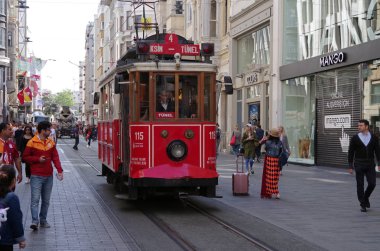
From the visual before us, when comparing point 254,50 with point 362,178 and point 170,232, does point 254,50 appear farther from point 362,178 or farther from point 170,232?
point 170,232

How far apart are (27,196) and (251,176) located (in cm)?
865

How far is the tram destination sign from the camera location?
13125mm

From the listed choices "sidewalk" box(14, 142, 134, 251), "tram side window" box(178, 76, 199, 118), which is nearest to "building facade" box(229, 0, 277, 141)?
"sidewalk" box(14, 142, 134, 251)

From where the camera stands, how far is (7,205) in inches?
218

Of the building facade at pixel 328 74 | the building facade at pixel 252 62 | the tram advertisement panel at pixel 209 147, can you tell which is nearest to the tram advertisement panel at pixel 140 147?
the tram advertisement panel at pixel 209 147

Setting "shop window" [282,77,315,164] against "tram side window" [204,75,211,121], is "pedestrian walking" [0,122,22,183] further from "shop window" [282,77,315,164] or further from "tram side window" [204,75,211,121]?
"shop window" [282,77,315,164]

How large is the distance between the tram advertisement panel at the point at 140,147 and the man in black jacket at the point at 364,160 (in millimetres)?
3974

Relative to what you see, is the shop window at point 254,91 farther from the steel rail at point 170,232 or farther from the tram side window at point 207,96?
the steel rail at point 170,232

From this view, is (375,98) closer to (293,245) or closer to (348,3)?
(348,3)

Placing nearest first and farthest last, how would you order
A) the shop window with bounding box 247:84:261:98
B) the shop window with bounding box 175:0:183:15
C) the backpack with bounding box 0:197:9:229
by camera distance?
the backpack with bounding box 0:197:9:229 → the shop window with bounding box 247:84:261:98 → the shop window with bounding box 175:0:183:15

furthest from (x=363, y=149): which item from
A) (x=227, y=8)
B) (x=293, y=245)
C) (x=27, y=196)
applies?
(x=227, y=8)

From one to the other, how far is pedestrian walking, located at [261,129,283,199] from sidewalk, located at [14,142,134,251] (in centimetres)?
391

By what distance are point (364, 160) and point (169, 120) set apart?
3881 millimetres

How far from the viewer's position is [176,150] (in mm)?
12547
